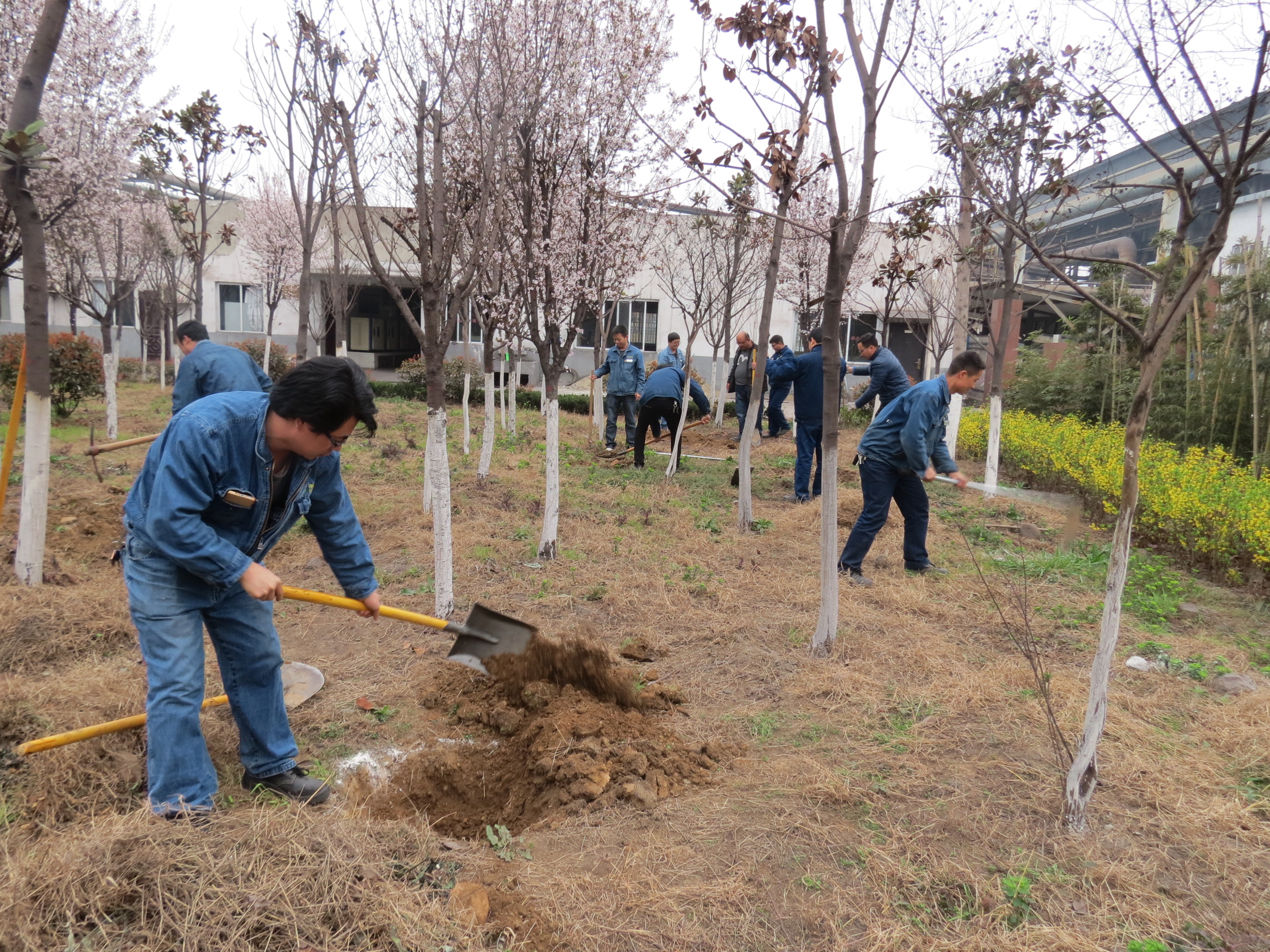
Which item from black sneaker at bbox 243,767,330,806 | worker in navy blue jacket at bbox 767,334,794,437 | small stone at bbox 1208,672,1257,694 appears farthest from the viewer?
worker in navy blue jacket at bbox 767,334,794,437

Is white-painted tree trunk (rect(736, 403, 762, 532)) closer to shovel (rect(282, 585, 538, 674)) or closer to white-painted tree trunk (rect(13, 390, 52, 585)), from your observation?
shovel (rect(282, 585, 538, 674))

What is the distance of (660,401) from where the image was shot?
9445 mm

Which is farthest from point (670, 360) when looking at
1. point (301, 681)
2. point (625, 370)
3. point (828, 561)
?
point (301, 681)

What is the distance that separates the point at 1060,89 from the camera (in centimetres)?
633

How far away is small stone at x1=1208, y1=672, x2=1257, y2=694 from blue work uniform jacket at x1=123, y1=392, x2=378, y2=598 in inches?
166

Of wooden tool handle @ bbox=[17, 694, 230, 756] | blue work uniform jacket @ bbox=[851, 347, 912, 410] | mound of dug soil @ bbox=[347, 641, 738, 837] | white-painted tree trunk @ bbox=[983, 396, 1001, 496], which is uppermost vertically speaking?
blue work uniform jacket @ bbox=[851, 347, 912, 410]

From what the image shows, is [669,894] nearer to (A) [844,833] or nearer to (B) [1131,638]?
(A) [844,833]

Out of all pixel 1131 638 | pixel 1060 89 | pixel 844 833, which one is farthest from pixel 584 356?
pixel 844 833

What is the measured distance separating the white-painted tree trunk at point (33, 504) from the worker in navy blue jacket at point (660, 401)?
6.10 m

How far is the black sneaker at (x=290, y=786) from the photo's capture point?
107 inches

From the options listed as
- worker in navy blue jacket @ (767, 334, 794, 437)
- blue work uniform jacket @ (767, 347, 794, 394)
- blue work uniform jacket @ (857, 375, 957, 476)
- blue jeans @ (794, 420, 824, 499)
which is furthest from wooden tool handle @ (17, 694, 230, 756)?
worker in navy blue jacket @ (767, 334, 794, 437)

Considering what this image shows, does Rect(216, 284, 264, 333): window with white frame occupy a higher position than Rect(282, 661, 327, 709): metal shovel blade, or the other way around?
Rect(216, 284, 264, 333): window with white frame

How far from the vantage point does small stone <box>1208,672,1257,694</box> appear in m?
3.70

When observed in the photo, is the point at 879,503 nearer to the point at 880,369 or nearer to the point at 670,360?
the point at 880,369
